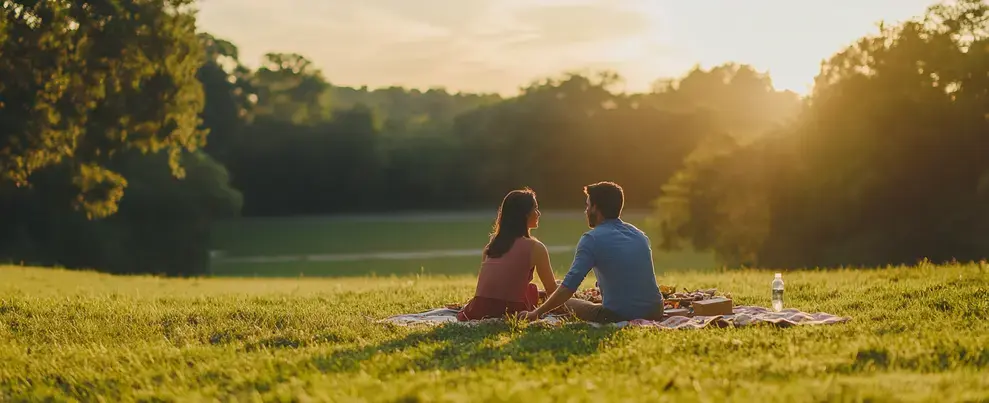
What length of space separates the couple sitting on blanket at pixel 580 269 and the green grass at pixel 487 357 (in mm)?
618

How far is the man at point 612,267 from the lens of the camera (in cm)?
831

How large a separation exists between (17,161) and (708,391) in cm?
2199

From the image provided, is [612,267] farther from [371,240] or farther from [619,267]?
[371,240]

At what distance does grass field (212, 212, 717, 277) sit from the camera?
160ft

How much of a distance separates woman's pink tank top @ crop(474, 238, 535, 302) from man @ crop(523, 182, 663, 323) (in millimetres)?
310

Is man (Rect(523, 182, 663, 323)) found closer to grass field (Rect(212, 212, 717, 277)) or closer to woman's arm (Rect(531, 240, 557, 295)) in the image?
woman's arm (Rect(531, 240, 557, 295))

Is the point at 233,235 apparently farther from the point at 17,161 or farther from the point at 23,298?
the point at 23,298

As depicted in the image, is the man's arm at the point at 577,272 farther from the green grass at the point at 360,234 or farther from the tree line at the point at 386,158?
the green grass at the point at 360,234

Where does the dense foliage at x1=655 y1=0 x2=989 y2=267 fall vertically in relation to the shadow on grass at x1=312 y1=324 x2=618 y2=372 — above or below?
above

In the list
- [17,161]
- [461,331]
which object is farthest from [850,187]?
[461,331]

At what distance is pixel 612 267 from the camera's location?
844 centimetres

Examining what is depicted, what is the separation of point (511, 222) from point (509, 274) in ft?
1.57

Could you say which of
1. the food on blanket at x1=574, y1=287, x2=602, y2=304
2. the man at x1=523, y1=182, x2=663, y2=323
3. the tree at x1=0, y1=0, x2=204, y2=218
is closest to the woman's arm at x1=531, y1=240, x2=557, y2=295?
the man at x1=523, y1=182, x2=663, y2=323

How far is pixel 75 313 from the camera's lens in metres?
10.4
